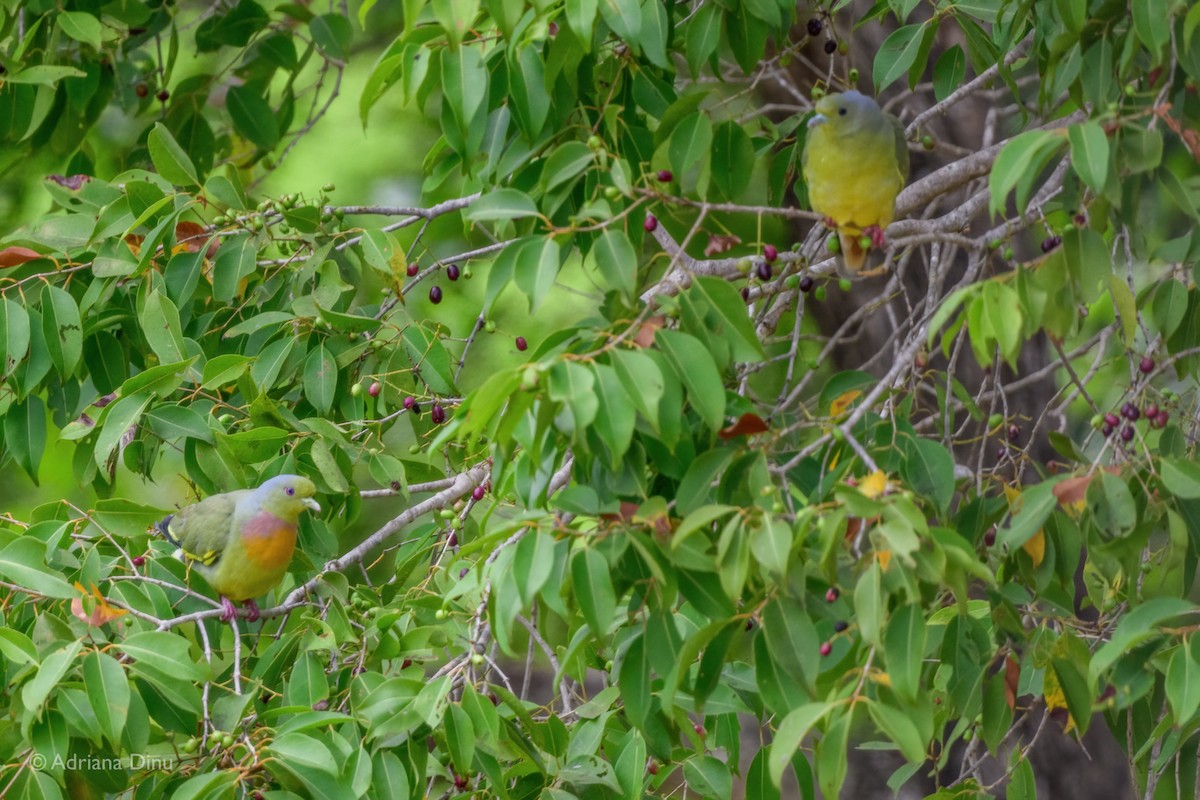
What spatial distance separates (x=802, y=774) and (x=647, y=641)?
71 cm

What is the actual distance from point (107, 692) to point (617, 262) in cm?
124

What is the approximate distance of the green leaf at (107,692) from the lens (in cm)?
237

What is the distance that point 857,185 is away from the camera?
3.07m

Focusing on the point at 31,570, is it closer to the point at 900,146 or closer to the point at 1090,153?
the point at 1090,153

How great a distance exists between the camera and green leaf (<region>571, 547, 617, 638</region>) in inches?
79.6

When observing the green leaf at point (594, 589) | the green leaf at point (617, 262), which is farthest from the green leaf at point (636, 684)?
the green leaf at point (617, 262)

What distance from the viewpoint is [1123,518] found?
2.09 m

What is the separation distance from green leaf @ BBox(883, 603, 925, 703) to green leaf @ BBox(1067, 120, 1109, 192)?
682mm

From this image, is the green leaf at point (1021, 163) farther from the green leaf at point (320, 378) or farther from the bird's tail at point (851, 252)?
the green leaf at point (320, 378)

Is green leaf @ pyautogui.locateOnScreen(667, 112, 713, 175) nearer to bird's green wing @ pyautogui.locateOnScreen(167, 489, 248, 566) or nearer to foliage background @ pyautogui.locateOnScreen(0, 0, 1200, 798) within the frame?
foliage background @ pyautogui.locateOnScreen(0, 0, 1200, 798)

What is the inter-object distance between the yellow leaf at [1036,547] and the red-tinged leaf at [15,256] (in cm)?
257

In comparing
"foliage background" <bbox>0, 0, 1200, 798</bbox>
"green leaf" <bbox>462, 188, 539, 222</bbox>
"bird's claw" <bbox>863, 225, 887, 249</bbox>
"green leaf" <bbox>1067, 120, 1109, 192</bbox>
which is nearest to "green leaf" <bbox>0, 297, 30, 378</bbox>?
"foliage background" <bbox>0, 0, 1200, 798</bbox>

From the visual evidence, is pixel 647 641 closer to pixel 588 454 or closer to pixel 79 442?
pixel 588 454

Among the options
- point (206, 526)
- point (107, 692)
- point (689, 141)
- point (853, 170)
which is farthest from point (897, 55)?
point (107, 692)
